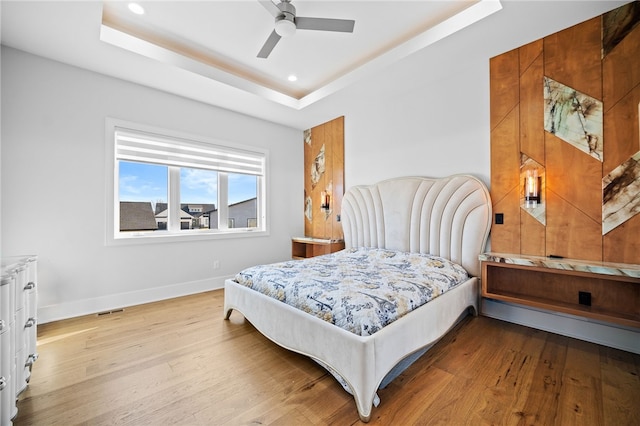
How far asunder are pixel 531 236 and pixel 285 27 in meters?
3.07

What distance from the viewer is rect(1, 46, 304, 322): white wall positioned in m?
2.71

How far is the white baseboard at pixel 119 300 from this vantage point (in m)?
2.88

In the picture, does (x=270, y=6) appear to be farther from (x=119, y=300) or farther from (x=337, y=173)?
(x=119, y=300)

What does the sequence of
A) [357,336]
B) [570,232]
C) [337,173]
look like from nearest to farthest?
[357,336]
[570,232]
[337,173]

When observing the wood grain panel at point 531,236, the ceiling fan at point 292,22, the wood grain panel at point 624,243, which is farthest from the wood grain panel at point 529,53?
the ceiling fan at point 292,22

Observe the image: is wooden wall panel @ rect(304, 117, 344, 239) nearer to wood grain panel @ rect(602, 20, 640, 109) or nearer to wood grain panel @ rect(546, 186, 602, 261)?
wood grain panel @ rect(546, 186, 602, 261)

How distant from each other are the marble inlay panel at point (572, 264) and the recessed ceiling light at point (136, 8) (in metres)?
4.03

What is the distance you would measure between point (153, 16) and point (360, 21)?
1.97 metres

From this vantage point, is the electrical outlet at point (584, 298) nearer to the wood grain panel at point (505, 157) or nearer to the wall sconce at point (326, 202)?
the wood grain panel at point (505, 157)

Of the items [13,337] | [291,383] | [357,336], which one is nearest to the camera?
[13,337]

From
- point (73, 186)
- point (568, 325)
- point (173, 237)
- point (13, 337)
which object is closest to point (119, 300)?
point (173, 237)

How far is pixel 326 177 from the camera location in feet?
16.2

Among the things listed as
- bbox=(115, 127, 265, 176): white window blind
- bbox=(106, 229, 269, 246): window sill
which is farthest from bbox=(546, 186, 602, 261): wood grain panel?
bbox=(115, 127, 265, 176): white window blind

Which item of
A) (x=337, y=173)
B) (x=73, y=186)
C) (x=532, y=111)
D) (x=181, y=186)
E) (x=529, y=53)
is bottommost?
(x=73, y=186)
